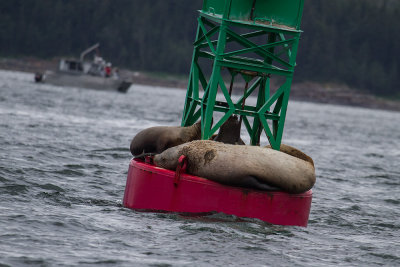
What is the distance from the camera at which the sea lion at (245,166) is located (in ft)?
42.1

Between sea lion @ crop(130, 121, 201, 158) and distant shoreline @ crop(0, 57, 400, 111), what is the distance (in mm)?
127525

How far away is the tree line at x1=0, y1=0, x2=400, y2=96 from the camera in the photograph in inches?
6526

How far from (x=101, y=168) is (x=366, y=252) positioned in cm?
975

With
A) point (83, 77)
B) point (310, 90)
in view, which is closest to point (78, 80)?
point (83, 77)

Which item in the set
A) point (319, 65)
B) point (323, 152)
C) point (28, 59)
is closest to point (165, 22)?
point (319, 65)

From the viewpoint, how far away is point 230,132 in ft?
47.8

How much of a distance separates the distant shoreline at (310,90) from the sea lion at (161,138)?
128 metres

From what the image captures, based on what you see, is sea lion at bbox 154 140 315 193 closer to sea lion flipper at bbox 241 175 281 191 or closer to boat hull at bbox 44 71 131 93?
sea lion flipper at bbox 241 175 281 191

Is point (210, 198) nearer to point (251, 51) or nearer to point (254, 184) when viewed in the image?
point (254, 184)

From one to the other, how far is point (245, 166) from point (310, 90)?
146 metres

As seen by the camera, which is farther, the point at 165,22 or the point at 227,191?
the point at 165,22

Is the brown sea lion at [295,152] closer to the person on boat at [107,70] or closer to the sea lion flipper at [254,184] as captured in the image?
the sea lion flipper at [254,184]

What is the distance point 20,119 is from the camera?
3397cm

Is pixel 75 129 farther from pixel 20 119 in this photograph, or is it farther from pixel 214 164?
pixel 214 164
